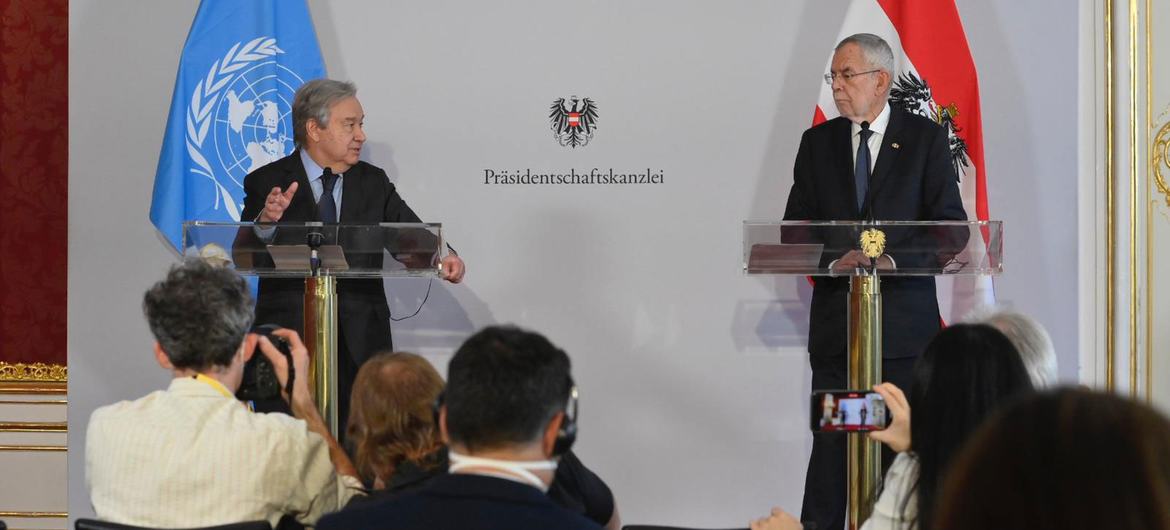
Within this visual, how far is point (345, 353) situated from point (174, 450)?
2.20 meters

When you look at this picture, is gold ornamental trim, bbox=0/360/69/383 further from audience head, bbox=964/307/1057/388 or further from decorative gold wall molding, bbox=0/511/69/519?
audience head, bbox=964/307/1057/388

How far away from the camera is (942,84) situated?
214 inches

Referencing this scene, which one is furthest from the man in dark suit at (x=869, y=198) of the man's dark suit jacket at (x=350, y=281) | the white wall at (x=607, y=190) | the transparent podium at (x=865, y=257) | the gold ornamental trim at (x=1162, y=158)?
the man's dark suit jacket at (x=350, y=281)

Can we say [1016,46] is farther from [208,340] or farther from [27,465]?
[27,465]

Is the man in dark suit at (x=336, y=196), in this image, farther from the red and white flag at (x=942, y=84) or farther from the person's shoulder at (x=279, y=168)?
the red and white flag at (x=942, y=84)

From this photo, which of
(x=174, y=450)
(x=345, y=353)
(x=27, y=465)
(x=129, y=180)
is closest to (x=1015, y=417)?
(x=174, y=450)

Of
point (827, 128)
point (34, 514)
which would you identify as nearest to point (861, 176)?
point (827, 128)

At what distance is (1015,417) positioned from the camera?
3.63 ft

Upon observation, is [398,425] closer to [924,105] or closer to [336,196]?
[336,196]

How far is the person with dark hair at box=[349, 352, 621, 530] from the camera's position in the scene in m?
2.44

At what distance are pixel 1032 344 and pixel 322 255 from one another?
202cm

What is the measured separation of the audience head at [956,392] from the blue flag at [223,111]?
382 cm

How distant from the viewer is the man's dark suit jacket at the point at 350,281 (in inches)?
180

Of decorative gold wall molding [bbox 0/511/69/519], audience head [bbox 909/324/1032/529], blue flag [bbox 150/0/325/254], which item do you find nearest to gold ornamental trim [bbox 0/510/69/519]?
decorative gold wall molding [bbox 0/511/69/519]
